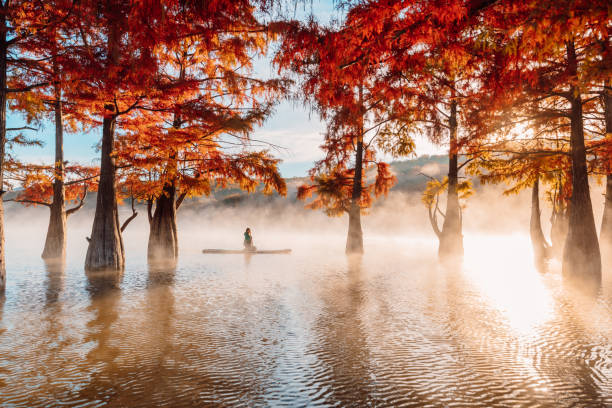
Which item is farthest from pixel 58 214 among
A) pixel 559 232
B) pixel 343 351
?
pixel 559 232

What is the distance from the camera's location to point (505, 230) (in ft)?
173

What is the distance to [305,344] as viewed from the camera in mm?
6934

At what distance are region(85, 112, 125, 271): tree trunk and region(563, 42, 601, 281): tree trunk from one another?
56.0 ft

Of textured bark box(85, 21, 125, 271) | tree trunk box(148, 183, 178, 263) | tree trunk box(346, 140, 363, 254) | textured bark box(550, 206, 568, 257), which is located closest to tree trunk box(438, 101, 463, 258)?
tree trunk box(346, 140, 363, 254)

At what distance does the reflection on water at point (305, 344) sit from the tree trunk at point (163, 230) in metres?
6.95

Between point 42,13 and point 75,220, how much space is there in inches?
3813

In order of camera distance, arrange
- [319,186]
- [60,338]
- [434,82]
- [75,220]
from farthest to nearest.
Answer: [75,220]
[319,186]
[434,82]
[60,338]

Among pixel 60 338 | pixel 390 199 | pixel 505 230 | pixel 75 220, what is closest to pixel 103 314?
pixel 60 338

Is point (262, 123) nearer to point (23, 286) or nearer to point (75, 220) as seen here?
point (23, 286)

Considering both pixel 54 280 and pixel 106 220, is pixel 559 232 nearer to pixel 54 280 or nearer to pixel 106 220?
pixel 106 220

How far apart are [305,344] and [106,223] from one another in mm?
12333

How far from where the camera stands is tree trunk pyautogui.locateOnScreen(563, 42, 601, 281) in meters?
12.9

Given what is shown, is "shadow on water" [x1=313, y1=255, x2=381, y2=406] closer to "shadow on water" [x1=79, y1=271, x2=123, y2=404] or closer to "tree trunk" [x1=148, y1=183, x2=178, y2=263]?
"shadow on water" [x1=79, y1=271, x2=123, y2=404]

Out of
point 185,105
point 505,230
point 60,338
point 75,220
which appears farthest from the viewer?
point 75,220
